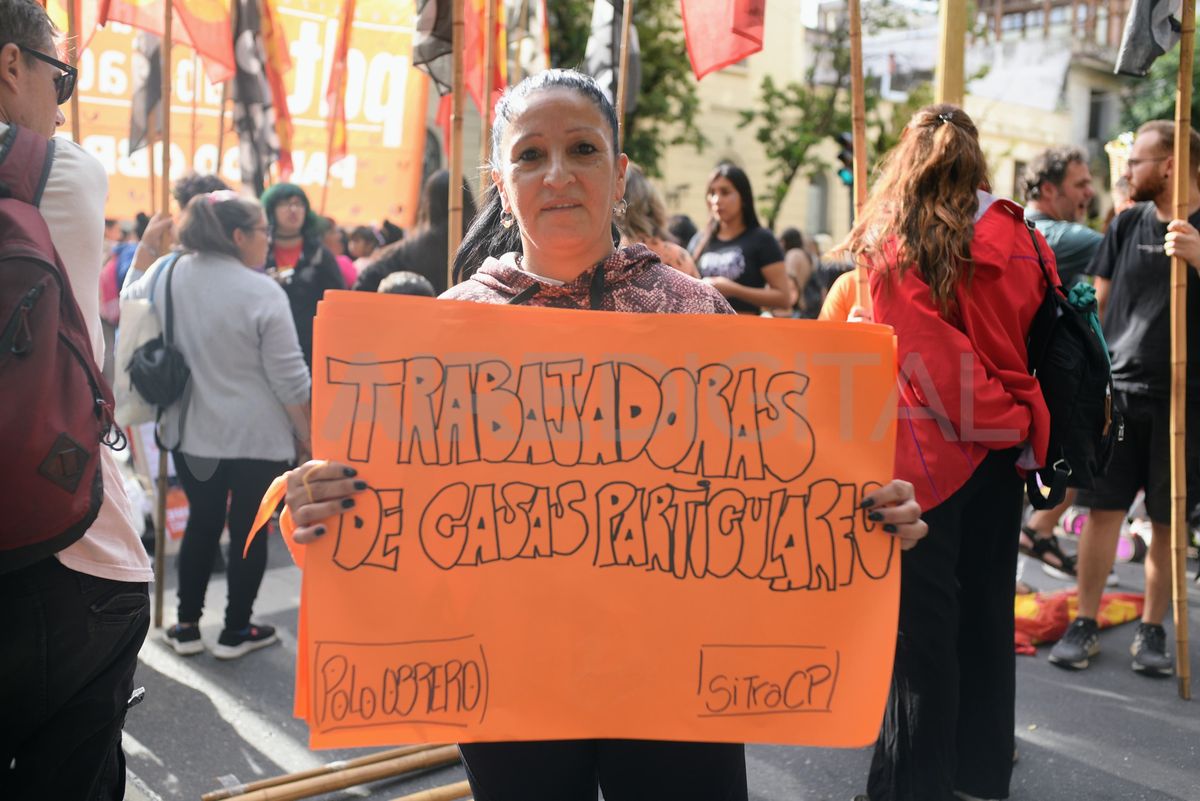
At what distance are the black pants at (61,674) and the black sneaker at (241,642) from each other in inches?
106

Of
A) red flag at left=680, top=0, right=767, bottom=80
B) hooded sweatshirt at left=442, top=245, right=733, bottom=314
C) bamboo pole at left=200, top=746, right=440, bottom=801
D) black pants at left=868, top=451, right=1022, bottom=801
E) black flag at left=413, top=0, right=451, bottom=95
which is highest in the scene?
red flag at left=680, top=0, right=767, bottom=80

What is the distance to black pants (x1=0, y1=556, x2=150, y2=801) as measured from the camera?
166 cm

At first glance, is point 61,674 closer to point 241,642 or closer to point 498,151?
point 498,151

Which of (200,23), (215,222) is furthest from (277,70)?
(215,222)

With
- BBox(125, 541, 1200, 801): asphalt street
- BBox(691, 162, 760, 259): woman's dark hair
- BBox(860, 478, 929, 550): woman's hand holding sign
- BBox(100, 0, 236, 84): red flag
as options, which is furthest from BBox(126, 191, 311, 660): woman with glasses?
BBox(860, 478, 929, 550): woman's hand holding sign

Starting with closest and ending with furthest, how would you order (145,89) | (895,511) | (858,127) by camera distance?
(895,511), (858,127), (145,89)

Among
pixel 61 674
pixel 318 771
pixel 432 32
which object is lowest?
pixel 318 771

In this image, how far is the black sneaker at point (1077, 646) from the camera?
4340mm

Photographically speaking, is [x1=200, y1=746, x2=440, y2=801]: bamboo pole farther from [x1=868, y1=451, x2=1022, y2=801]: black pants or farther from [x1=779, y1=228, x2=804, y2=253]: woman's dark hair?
[x1=779, y1=228, x2=804, y2=253]: woman's dark hair

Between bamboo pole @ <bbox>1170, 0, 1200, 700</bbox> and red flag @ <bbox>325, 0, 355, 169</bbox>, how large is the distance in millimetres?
4276

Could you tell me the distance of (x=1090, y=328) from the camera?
2.99 m

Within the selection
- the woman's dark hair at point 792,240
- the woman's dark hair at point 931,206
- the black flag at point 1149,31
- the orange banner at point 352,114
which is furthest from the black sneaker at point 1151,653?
the woman's dark hair at point 792,240

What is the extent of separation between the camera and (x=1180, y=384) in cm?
395

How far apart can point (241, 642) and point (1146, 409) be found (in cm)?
382
